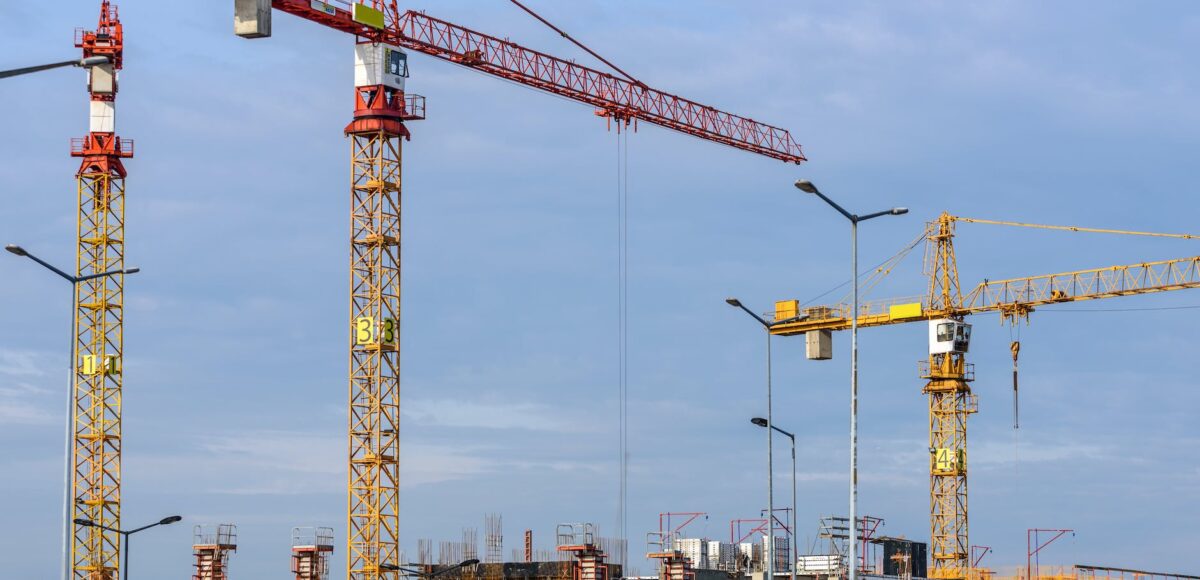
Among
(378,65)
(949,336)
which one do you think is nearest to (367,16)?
(378,65)

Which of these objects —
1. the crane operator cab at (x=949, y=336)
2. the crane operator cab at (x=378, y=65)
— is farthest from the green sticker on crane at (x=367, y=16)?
the crane operator cab at (x=949, y=336)

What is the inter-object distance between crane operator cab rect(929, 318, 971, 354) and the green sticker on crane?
195 feet

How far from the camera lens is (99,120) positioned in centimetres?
12688

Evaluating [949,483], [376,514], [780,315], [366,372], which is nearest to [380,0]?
[366,372]

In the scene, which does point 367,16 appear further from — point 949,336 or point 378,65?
point 949,336

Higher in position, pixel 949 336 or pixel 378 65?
pixel 378 65

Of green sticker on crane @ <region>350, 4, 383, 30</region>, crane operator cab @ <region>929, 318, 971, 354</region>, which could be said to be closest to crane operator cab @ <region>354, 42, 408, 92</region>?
green sticker on crane @ <region>350, 4, 383, 30</region>

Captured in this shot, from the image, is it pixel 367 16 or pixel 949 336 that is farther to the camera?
pixel 949 336

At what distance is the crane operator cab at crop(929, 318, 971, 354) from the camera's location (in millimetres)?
158875

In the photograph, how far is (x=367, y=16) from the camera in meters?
123

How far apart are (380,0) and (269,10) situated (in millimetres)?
13650

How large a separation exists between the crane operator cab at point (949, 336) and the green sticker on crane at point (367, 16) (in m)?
59.5

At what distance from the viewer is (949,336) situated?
159125mm

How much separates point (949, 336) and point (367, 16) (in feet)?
200
